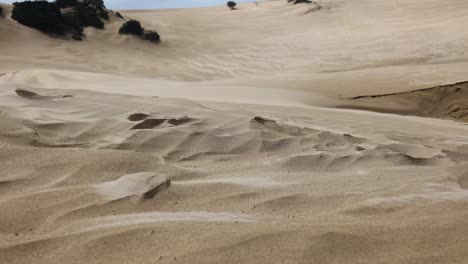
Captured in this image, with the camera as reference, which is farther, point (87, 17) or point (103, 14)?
point (103, 14)

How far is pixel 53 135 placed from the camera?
343 cm

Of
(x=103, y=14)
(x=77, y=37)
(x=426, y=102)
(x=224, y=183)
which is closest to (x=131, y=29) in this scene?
(x=77, y=37)

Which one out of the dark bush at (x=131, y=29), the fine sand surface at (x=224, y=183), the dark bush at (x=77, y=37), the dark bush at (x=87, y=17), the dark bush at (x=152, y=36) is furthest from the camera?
the dark bush at (x=87, y=17)

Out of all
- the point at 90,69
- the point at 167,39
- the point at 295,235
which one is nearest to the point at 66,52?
the point at 90,69

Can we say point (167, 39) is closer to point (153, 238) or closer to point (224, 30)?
point (224, 30)

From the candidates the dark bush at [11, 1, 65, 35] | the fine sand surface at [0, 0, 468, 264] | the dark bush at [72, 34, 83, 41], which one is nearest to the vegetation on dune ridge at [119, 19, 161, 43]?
the dark bush at [72, 34, 83, 41]

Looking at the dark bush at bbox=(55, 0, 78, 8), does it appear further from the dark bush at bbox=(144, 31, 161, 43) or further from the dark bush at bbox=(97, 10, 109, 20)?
the dark bush at bbox=(144, 31, 161, 43)

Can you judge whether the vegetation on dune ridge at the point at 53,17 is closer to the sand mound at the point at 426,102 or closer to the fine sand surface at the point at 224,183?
the fine sand surface at the point at 224,183

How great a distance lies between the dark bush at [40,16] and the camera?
1705cm

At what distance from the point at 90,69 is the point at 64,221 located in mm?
11275

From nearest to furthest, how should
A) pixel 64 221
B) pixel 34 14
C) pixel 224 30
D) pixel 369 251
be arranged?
pixel 369 251 < pixel 64 221 < pixel 34 14 < pixel 224 30

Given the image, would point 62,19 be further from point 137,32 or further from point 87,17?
point 137,32

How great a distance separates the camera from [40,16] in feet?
56.3

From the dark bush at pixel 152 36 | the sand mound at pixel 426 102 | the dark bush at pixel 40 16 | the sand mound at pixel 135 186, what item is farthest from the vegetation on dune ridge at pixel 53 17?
the sand mound at pixel 135 186
